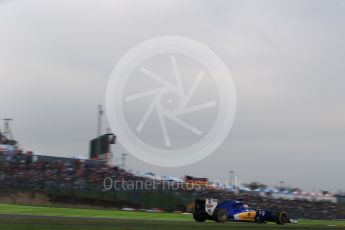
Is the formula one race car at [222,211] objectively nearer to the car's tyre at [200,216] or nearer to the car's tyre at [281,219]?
the car's tyre at [200,216]

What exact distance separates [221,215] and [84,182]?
42.4 feet

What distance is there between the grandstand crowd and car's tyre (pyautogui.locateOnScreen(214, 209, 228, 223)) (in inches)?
469

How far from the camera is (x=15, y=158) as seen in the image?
33.9 m

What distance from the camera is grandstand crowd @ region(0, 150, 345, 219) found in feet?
103

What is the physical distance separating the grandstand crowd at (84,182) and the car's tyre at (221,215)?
11909 mm

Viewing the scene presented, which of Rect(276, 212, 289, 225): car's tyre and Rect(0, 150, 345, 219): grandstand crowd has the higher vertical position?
Rect(0, 150, 345, 219): grandstand crowd

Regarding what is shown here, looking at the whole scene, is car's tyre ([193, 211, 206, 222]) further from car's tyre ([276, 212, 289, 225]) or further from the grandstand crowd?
the grandstand crowd

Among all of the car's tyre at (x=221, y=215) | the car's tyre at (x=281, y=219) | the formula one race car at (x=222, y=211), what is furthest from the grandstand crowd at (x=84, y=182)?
the car's tyre at (x=221, y=215)

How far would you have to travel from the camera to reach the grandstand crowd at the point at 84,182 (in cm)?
3141

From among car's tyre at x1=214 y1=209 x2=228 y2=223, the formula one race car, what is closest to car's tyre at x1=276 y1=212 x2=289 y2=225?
the formula one race car

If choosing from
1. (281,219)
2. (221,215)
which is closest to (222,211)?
(221,215)

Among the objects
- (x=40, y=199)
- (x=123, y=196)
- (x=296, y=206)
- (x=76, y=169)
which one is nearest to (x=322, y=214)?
(x=296, y=206)

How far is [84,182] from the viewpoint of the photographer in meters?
33.2

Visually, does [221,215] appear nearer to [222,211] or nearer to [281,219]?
[222,211]
